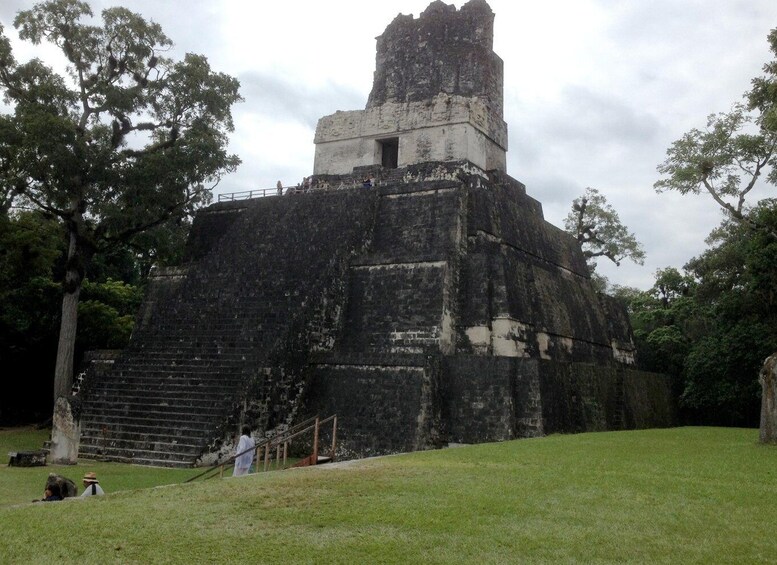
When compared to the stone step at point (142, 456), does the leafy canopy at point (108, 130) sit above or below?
above

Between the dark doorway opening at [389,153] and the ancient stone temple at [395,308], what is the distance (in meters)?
0.05

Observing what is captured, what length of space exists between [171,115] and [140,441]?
27.9 feet

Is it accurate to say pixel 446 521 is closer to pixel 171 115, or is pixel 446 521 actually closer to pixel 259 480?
A: pixel 259 480

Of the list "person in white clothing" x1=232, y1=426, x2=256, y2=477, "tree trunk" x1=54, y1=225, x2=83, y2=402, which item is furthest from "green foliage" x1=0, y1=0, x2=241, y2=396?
"person in white clothing" x1=232, y1=426, x2=256, y2=477

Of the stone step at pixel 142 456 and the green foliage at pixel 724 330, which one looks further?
the green foliage at pixel 724 330

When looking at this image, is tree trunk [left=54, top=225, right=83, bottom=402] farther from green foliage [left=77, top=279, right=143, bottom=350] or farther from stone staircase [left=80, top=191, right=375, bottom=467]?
green foliage [left=77, top=279, right=143, bottom=350]

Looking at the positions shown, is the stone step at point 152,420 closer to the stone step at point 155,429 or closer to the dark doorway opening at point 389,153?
the stone step at point 155,429

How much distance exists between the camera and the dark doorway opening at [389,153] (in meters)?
18.7

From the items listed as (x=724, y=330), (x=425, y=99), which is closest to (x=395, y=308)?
(x=425, y=99)

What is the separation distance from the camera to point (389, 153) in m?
19.1

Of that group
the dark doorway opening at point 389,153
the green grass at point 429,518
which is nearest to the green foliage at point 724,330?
the dark doorway opening at point 389,153

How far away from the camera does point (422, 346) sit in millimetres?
13703

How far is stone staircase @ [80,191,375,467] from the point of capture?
1182cm

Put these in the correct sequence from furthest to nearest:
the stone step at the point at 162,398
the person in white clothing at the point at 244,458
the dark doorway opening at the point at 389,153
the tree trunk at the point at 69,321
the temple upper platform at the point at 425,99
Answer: the dark doorway opening at the point at 389,153 → the temple upper platform at the point at 425,99 → the tree trunk at the point at 69,321 → the stone step at the point at 162,398 → the person in white clothing at the point at 244,458
